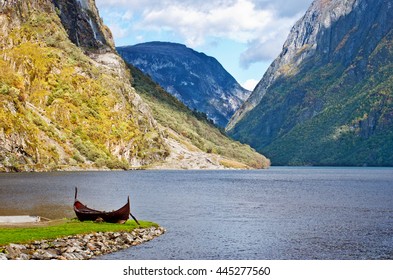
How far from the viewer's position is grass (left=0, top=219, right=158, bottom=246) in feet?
178

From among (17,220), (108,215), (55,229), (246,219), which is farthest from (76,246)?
(246,219)

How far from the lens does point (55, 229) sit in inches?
2403

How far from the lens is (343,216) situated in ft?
301

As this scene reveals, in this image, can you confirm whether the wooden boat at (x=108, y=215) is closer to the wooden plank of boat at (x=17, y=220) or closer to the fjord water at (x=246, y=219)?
the wooden plank of boat at (x=17, y=220)

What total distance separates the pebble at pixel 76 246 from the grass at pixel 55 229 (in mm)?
1036

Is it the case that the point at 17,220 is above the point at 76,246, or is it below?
above

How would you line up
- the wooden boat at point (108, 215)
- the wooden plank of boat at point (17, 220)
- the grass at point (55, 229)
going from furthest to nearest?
the wooden boat at point (108, 215) < the wooden plank of boat at point (17, 220) < the grass at point (55, 229)

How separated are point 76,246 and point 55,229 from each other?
24.7ft

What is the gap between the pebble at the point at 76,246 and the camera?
163 feet

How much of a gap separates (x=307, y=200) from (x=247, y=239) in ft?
189

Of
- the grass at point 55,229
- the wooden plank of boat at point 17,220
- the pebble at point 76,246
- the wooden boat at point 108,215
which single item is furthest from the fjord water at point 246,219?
the wooden plank of boat at point 17,220

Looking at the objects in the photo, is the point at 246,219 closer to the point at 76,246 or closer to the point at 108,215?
the point at 108,215

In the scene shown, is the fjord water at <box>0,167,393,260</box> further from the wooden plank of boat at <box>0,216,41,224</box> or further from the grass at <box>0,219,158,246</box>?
the wooden plank of boat at <box>0,216,41,224</box>

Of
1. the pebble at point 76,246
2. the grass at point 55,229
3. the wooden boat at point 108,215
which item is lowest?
the pebble at point 76,246
